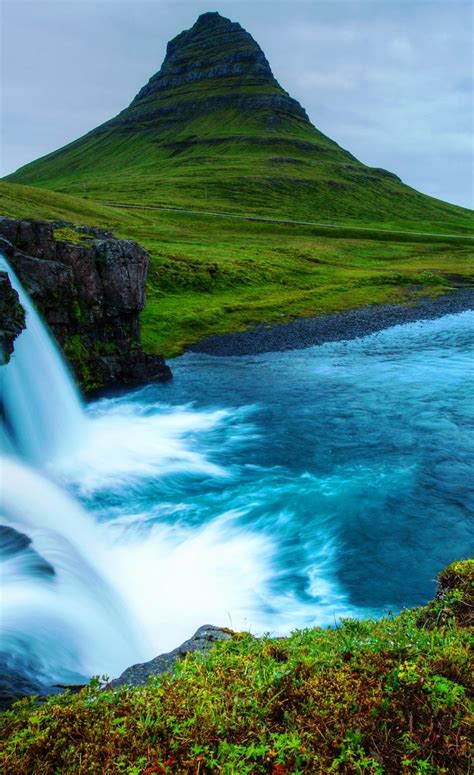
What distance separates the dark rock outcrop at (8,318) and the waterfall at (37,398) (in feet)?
2.43

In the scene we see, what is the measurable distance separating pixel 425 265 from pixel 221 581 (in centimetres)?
8911

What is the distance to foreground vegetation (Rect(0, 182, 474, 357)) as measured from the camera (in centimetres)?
4938

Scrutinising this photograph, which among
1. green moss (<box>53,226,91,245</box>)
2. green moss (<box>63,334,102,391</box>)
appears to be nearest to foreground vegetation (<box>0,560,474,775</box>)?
green moss (<box>63,334,102,391</box>)

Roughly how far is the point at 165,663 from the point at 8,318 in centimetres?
1972

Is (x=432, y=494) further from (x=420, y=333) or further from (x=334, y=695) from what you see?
(x=420, y=333)

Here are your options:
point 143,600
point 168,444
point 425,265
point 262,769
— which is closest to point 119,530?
point 143,600

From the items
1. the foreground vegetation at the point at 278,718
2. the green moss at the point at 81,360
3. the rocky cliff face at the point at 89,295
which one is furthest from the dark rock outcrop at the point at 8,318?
the foreground vegetation at the point at 278,718

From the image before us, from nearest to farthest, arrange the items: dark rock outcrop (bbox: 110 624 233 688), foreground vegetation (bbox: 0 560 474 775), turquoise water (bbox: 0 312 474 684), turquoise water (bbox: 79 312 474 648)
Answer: foreground vegetation (bbox: 0 560 474 775) → dark rock outcrop (bbox: 110 624 233 688) → turquoise water (bbox: 0 312 474 684) → turquoise water (bbox: 79 312 474 648)

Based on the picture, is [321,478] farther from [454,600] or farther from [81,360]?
[81,360]

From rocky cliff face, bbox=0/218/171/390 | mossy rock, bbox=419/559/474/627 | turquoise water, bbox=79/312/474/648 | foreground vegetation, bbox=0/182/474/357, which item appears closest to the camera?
mossy rock, bbox=419/559/474/627

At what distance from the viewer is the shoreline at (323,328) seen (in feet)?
Answer: 140

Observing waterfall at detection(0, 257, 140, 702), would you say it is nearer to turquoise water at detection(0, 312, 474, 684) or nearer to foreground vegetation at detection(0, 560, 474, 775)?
turquoise water at detection(0, 312, 474, 684)

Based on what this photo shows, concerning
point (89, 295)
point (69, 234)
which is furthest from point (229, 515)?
point (69, 234)

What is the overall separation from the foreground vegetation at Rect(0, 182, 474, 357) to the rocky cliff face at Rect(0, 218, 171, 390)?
685cm
